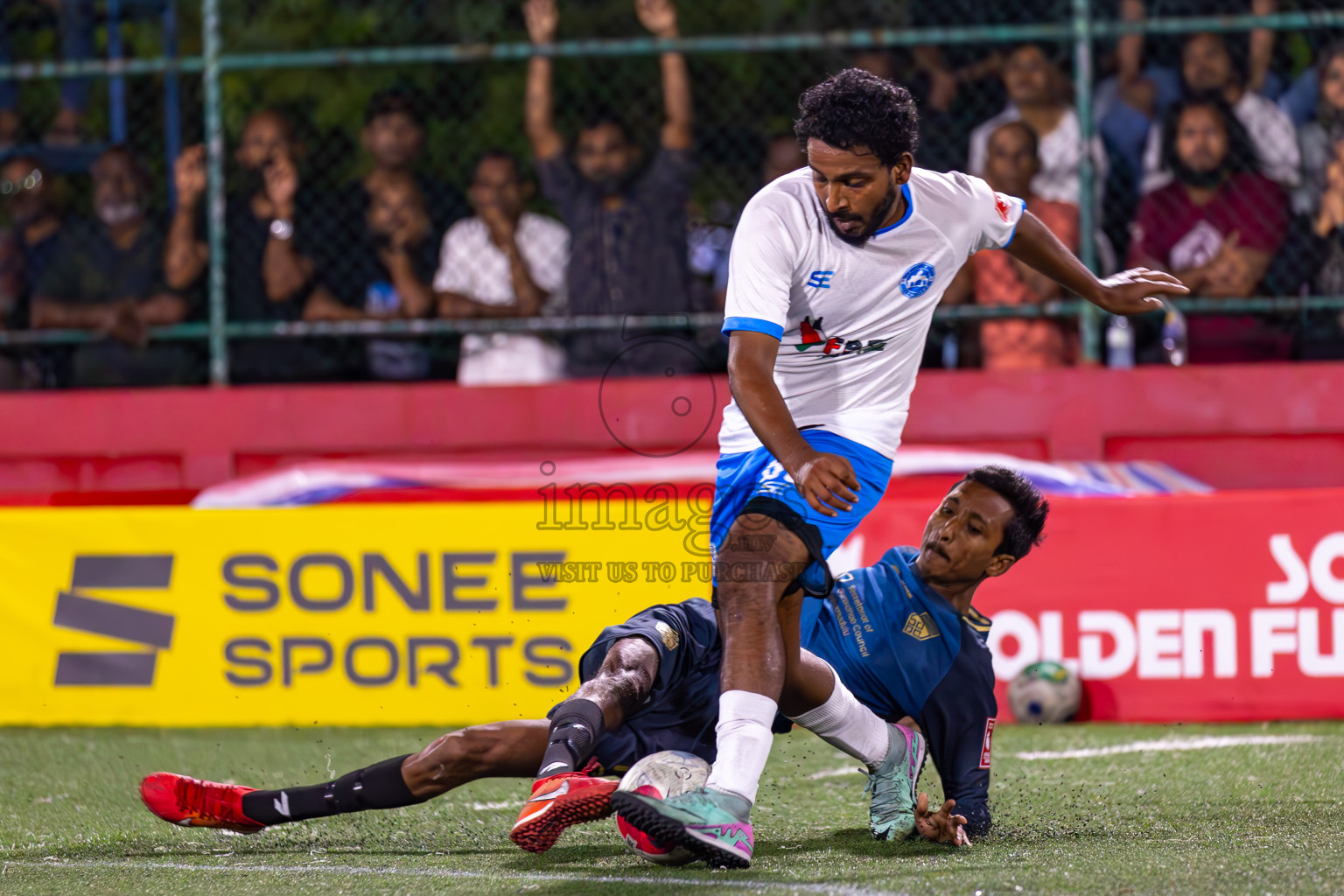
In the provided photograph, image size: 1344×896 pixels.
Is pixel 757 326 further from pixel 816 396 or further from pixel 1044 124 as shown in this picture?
pixel 1044 124

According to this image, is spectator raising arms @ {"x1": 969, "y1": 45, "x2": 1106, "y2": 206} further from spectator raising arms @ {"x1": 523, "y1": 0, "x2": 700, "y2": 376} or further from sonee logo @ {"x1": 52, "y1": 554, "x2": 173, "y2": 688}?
sonee logo @ {"x1": 52, "y1": 554, "x2": 173, "y2": 688}

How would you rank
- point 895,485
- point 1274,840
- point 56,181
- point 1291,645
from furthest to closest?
1. point 56,181
2. point 895,485
3. point 1291,645
4. point 1274,840

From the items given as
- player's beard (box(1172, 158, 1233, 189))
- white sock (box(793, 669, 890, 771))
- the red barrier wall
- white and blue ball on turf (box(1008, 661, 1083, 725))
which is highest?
player's beard (box(1172, 158, 1233, 189))

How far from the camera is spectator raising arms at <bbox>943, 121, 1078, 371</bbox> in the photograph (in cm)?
731

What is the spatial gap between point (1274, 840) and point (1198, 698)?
2761 mm

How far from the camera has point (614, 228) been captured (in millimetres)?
7367

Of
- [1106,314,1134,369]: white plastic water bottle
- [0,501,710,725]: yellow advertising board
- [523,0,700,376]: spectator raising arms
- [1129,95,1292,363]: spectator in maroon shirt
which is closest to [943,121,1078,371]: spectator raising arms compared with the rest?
[1106,314,1134,369]: white plastic water bottle

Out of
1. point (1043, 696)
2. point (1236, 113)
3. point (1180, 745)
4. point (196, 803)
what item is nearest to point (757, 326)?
point (196, 803)

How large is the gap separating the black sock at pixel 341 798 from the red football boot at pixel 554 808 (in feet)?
1.55

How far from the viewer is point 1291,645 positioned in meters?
6.41

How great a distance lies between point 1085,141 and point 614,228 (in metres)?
2.21

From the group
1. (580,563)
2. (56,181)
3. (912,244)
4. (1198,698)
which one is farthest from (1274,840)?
(56,181)

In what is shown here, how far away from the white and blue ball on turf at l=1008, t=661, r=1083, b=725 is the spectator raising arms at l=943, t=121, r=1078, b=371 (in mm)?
1611

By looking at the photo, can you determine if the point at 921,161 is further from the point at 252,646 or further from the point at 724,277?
the point at 252,646
